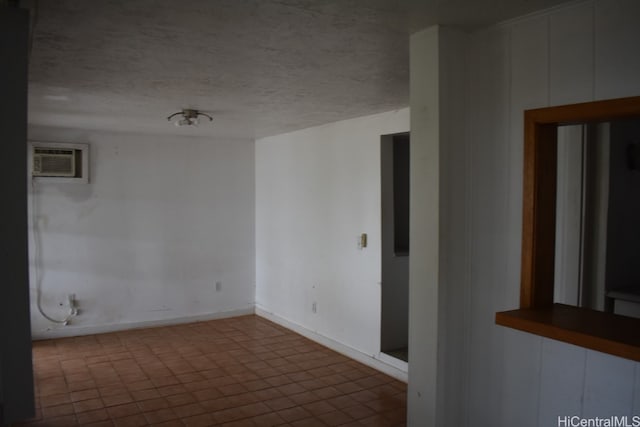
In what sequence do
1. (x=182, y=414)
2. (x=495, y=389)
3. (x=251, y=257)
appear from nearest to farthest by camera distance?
1. (x=495, y=389)
2. (x=182, y=414)
3. (x=251, y=257)

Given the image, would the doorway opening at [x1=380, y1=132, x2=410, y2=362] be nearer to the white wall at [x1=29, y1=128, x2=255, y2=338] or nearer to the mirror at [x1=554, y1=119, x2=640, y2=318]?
the mirror at [x1=554, y1=119, x2=640, y2=318]

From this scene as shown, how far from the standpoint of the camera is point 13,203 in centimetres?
157

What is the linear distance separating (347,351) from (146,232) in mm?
2656

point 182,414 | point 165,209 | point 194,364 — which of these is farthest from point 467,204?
point 165,209

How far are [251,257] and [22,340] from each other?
4.67 metres

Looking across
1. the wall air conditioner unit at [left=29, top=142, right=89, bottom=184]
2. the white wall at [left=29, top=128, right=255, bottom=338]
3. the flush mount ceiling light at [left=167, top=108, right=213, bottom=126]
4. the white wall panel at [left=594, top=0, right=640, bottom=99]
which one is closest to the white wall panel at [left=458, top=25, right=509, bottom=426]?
the white wall panel at [left=594, top=0, right=640, bottom=99]

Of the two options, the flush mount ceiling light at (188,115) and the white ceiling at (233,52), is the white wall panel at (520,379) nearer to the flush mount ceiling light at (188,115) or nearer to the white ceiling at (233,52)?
the white ceiling at (233,52)

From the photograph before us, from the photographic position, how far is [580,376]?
1855 millimetres

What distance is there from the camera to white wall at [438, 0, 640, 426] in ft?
5.73

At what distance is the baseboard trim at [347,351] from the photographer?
4090 millimetres

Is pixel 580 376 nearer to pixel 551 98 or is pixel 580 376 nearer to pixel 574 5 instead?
pixel 551 98

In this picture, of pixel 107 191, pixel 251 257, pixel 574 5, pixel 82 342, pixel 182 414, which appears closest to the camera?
pixel 574 5

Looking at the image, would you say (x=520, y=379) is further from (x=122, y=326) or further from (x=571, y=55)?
(x=122, y=326)

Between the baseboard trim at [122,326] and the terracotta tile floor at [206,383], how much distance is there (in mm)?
104
